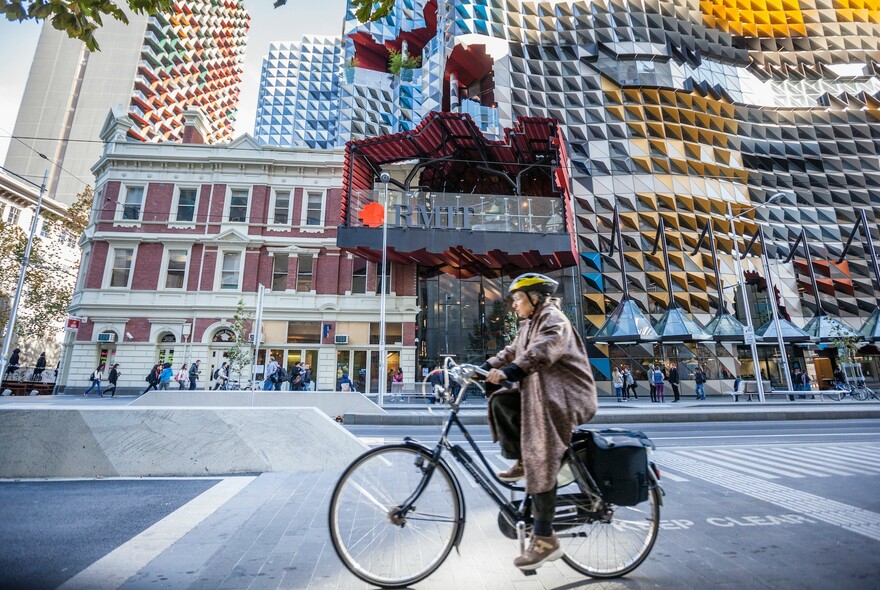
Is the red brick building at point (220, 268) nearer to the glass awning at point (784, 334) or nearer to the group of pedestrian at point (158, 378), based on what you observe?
the group of pedestrian at point (158, 378)

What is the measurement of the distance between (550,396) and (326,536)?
233cm

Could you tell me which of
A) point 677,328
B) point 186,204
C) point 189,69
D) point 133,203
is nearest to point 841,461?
point 677,328

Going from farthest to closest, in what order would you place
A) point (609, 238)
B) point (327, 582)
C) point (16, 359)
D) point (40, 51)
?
point (40, 51) → point (609, 238) → point (16, 359) → point (327, 582)

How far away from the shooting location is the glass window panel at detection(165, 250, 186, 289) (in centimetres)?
2566

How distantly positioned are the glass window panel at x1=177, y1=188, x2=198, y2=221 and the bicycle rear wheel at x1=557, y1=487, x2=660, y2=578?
97.4ft

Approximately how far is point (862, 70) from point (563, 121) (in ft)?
106

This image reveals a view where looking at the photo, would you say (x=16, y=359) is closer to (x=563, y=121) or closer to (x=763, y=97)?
(x=563, y=121)

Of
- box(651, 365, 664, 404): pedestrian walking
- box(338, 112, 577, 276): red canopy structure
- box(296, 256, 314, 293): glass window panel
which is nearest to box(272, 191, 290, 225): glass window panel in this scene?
box(296, 256, 314, 293): glass window panel

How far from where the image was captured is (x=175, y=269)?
25828 millimetres

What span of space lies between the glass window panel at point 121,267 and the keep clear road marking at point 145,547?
26772 mm

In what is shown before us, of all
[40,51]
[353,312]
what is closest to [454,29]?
[353,312]

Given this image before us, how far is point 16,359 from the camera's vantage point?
2470 centimetres

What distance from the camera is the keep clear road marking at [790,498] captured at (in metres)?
3.64

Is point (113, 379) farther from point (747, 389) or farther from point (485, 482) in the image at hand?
point (747, 389)
